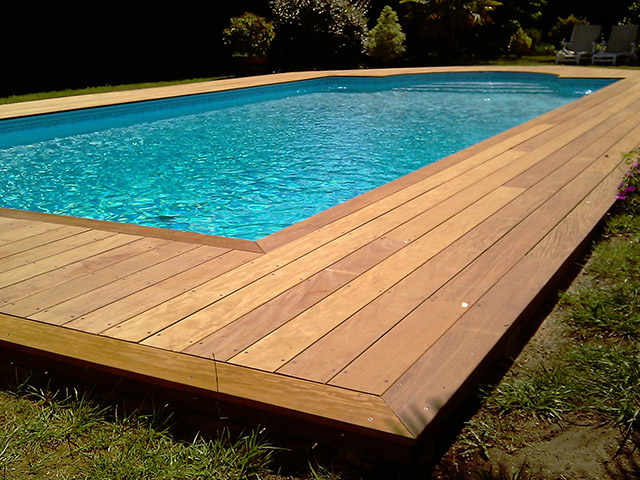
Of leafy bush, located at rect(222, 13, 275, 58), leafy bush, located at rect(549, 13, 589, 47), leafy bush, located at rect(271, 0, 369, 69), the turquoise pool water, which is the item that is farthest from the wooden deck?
leafy bush, located at rect(549, 13, 589, 47)

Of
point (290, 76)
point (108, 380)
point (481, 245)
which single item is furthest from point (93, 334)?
point (290, 76)

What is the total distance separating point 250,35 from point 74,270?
1029 cm

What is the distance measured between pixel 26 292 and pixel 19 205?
2748 mm

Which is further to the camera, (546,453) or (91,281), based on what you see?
(91,281)

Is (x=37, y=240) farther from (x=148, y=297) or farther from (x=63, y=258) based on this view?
(x=148, y=297)

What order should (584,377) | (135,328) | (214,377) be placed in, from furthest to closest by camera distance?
(135,328) → (584,377) → (214,377)

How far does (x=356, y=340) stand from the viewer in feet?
6.42

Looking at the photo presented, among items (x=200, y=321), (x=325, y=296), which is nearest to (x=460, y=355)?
(x=325, y=296)

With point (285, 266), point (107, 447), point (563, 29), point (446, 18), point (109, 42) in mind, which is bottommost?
point (107, 447)

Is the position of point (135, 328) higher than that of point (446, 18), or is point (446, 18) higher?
point (446, 18)

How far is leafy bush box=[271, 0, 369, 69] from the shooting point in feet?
40.7

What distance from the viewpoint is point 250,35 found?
11930mm

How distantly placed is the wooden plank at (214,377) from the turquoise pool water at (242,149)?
2.15m

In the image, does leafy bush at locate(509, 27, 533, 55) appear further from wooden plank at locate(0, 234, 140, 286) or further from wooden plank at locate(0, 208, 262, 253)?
wooden plank at locate(0, 234, 140, 286)
